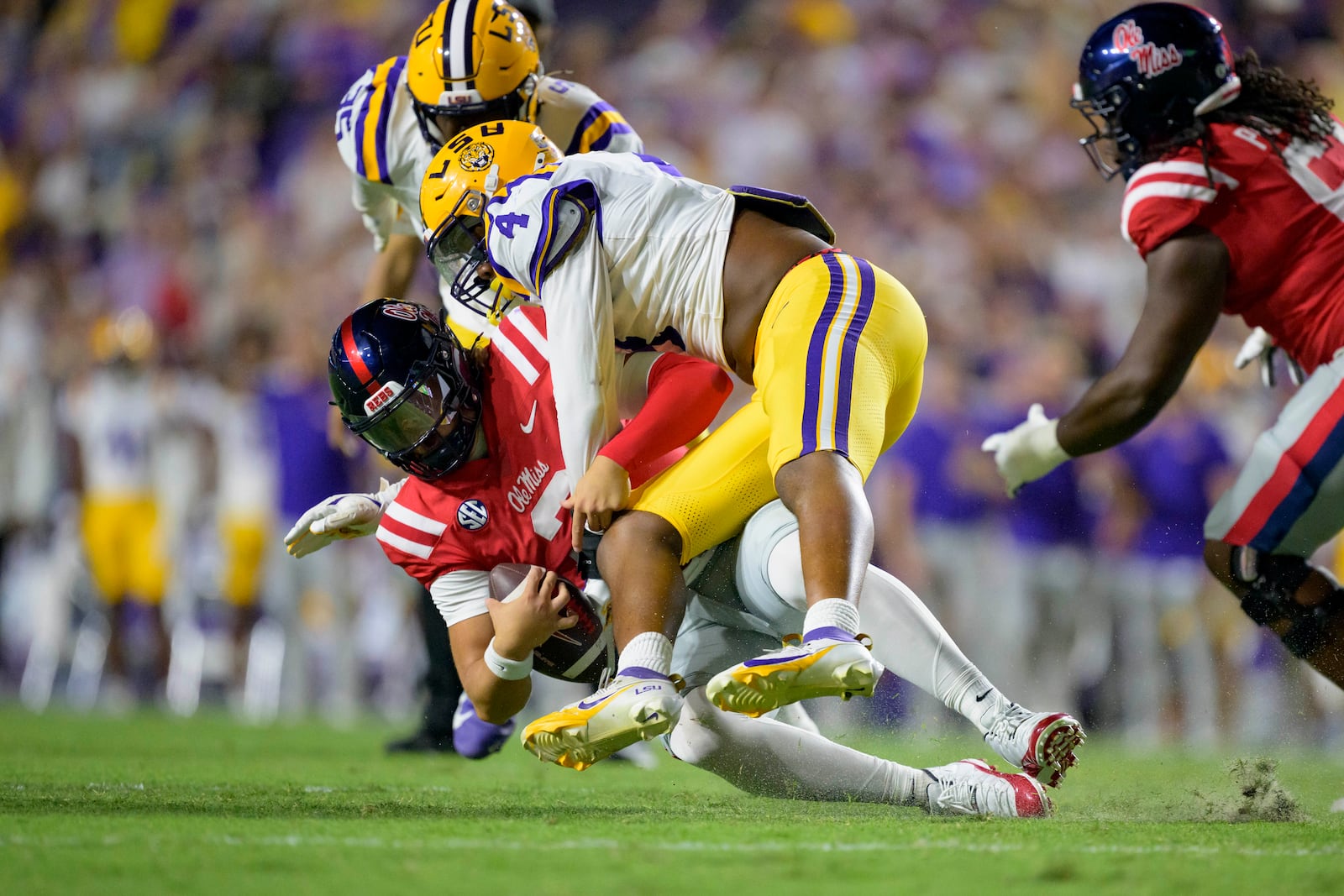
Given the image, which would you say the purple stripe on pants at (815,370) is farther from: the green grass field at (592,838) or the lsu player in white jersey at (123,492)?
the lsu player in white jersey at (123,492)

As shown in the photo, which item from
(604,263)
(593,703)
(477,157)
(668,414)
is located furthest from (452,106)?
(593,703)

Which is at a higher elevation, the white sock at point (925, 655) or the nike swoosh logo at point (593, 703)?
the white sock at point (925, 655)

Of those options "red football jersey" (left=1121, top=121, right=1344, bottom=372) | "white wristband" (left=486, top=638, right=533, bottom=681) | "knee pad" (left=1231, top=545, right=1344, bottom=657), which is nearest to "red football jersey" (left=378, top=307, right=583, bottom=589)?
"white wristband" (left=486, top=638, right=533, bottom=681)

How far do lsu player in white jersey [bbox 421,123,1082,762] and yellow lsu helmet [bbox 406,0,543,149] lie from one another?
0.70 meters

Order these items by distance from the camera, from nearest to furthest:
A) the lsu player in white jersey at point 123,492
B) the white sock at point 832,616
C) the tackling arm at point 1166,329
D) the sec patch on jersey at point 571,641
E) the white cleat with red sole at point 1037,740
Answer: the white sock at point 832,616 → the white cleat with red sole at point 1037,740 → the tackling arm at point 1166,329 → the sec patch on jersey at point 571,641 → the lsu player in white jersey at point 123,492

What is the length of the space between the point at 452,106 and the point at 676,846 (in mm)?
2440

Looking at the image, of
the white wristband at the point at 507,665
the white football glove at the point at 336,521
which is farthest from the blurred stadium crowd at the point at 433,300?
the white wristband at the point at 507,665

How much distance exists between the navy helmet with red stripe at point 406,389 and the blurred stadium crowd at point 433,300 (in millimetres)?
3951

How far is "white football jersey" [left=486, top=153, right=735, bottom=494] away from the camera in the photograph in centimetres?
333

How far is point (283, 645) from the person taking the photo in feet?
29.0

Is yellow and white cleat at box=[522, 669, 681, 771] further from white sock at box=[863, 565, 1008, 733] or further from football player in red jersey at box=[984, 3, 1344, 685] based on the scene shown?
football player in red jersey at box=[984, 3, 1344, 685]

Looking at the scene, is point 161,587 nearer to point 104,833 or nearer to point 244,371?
point 244,371

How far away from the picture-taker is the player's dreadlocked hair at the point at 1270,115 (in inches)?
135

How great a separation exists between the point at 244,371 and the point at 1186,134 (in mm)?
6663
